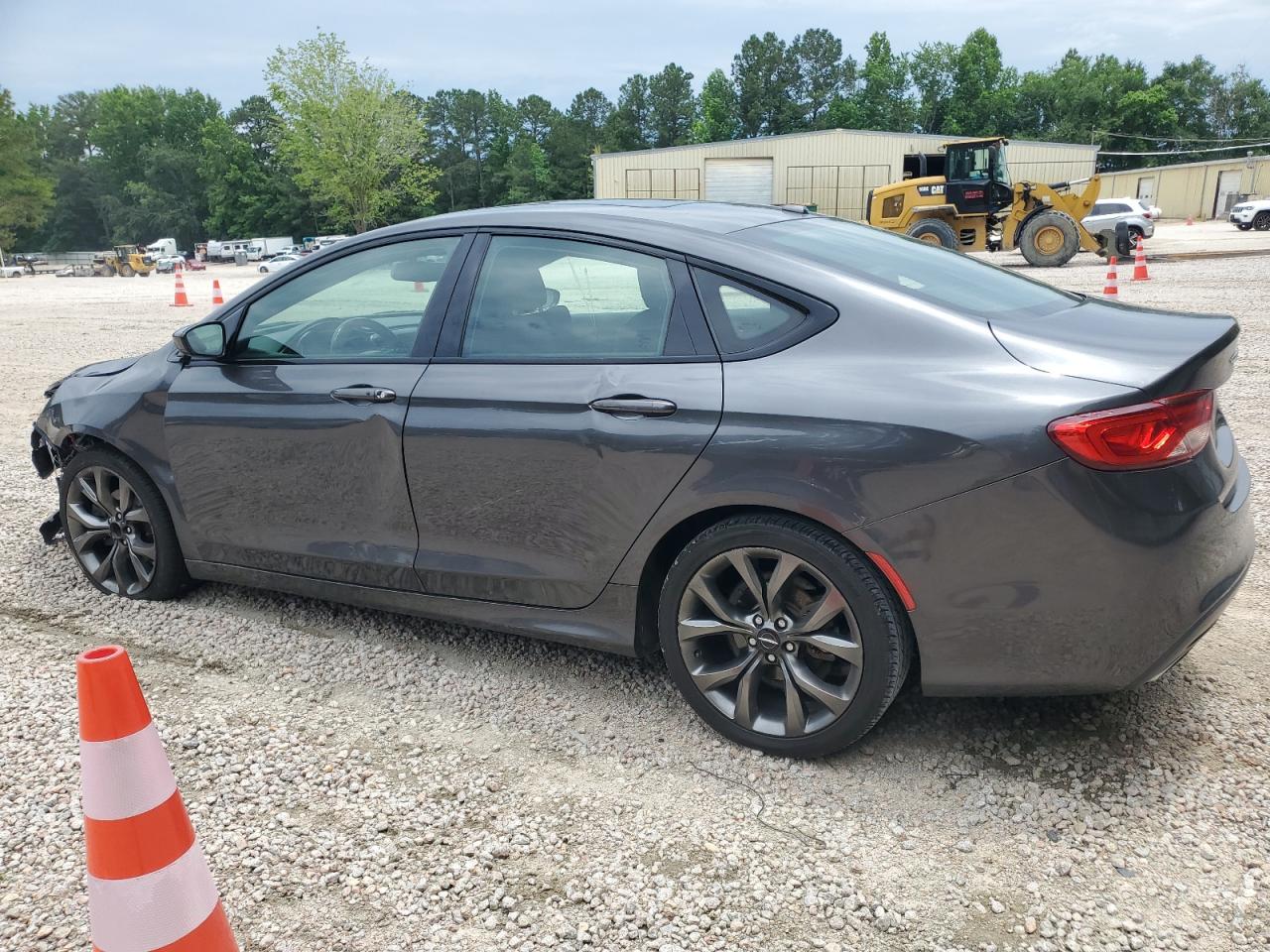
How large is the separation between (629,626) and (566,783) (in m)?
0.49

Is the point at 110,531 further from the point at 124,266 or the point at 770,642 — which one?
the point at 124,266

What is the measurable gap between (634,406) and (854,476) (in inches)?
26.3

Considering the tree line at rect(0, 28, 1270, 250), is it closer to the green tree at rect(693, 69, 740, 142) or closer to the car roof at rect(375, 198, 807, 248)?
the green tree at rect(693, 69, 740, 142)

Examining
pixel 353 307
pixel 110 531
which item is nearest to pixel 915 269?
pixel 353 307

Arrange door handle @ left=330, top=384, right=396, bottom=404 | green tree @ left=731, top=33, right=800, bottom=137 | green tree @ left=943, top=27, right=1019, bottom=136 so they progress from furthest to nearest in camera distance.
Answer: green tree @ left=731, top=33, right=800, bottom=137
green tree @ left=943, top=27, right=1019, bottom=136
door handle @ left=330, top=384, right=396, bottom=404

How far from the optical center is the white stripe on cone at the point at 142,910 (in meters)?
1.77

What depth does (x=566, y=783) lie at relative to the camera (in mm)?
2760

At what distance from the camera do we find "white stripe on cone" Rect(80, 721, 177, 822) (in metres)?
1.77

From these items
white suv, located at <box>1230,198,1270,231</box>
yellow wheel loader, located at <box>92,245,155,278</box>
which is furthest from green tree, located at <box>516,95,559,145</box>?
white suv, located at <box>1230,198,1270,231</box>

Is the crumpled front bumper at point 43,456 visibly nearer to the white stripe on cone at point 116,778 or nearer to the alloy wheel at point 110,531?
the alloy wheel at point 110,531

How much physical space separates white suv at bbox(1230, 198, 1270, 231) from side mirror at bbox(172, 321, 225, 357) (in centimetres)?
4250

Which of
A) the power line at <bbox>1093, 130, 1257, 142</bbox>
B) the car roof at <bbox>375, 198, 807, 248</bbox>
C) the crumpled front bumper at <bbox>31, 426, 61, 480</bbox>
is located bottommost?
the crumpled front bumper at <bbox>31, 426, 61, 480</bbox>

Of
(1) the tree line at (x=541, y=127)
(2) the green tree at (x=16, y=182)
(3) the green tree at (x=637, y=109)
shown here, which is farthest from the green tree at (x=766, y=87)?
(2) the green tree at (x=16, y=182)

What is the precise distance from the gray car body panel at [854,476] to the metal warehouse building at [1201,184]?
64.7 m
